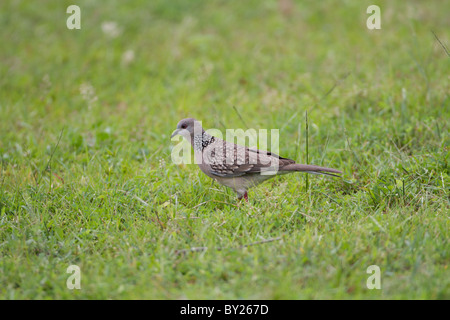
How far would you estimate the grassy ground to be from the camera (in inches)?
149

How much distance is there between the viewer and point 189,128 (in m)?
5.43

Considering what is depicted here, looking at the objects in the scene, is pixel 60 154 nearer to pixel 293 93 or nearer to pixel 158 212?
pixel 158 212

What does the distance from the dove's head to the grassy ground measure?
441mm

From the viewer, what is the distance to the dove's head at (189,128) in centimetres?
540

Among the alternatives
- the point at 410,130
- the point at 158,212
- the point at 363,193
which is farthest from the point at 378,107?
the point at 158,212

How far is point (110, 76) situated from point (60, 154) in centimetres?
293

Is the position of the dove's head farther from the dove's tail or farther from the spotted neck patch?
the dove's tail

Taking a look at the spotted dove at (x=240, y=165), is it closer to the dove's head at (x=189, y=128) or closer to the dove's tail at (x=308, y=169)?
the dove's tail at (x=308, y=169)

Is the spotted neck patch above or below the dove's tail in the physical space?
above

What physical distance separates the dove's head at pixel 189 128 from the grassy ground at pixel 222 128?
0.44m

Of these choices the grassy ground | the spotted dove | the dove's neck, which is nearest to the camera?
the grassy ground

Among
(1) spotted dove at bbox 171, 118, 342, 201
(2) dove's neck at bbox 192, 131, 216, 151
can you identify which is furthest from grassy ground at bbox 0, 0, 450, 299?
(2) dove's neck at bbox 192, 131, 216, 151

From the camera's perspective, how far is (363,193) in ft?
15.7
